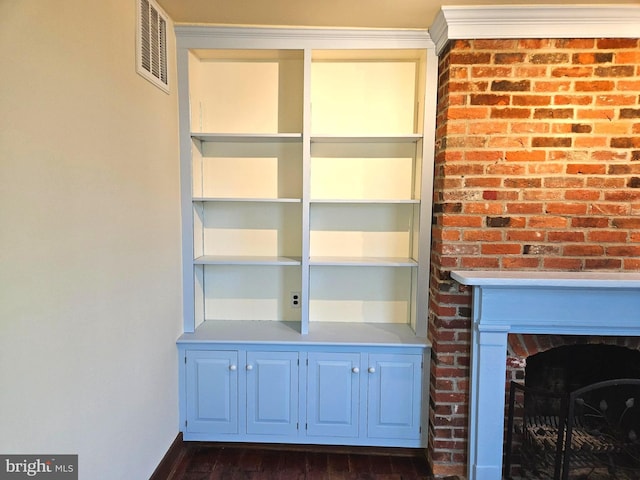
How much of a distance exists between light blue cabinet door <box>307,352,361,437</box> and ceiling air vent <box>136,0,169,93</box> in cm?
177

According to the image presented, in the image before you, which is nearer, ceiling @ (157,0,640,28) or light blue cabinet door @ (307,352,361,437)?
ceiling @ (157,0,640,28)

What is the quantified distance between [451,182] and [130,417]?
6.54 ft

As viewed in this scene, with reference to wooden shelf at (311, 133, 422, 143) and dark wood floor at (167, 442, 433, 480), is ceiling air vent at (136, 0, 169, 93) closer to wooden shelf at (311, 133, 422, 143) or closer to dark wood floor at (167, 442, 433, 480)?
wooden shelf at (311, 133, 422, 143)

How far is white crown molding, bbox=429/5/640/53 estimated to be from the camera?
1739 mm

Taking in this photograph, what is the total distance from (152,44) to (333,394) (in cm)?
219

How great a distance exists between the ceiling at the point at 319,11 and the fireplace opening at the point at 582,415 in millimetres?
1961

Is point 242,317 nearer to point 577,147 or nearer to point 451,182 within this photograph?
point 451,182

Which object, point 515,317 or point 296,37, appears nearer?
point 515,317

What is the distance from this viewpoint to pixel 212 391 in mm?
2137

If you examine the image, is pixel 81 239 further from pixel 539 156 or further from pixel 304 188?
pixel 539 156

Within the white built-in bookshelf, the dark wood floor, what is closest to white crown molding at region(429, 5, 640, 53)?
the white built-in bookshelf

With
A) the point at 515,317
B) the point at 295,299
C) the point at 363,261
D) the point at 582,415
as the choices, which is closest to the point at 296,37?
the point at 363,261

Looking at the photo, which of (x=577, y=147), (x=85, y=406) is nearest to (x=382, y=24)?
(x=577, y=147)

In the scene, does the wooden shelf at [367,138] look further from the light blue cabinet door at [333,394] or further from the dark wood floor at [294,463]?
the dark wood floor at [294,463]
